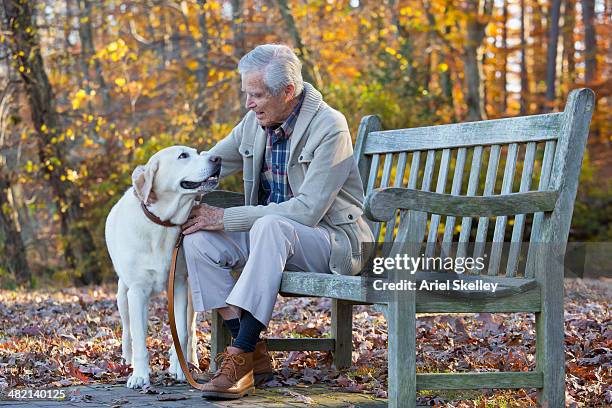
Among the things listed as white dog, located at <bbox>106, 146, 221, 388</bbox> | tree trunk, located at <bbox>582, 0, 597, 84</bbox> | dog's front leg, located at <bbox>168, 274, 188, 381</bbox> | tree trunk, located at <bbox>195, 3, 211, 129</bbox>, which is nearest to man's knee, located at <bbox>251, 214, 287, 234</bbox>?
white dog, located at <bbox>106, 146, 221, 388</bbox>

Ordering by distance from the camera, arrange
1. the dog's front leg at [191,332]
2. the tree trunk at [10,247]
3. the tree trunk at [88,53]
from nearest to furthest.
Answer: the dog's front leg at [191,332]
the tree trunk at [10,247]
the tree trunk at [88,53]

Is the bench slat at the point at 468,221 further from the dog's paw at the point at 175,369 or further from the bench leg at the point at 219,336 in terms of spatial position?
the dog's paw at the point at 175,369

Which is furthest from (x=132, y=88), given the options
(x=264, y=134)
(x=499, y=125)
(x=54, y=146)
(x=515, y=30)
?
(x=515, y=30)

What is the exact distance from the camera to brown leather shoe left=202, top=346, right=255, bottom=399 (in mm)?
3688

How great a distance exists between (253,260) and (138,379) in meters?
0.86

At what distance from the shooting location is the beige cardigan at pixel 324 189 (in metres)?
3.96

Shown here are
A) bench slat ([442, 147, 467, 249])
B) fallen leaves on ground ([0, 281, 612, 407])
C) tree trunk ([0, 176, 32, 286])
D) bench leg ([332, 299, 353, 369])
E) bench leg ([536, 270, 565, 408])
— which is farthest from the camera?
tree trunk ([0, 176, 32, 286])

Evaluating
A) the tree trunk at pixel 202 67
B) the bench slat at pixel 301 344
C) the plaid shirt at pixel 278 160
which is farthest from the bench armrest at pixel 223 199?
the tree trunk at pixel 202 67

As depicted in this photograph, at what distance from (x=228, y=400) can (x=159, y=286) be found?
0.81 m

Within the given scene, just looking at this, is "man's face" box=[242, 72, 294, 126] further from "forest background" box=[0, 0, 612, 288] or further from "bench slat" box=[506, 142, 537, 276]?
"forest background" box=[0, 0, 612, 288]

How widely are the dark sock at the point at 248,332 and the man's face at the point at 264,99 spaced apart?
1009 millimetres

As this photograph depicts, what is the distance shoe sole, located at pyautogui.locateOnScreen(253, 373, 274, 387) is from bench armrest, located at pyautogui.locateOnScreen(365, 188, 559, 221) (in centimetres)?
137

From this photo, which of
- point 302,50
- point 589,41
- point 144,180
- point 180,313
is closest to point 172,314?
point 180,313

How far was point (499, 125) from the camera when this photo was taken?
154 inches
